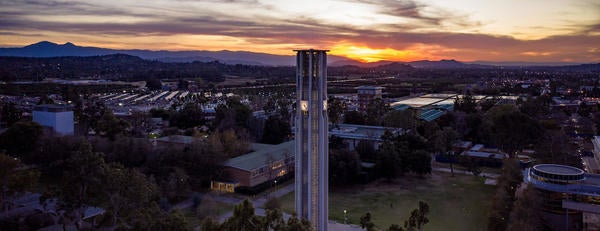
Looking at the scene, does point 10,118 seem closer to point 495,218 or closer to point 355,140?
point 355,140

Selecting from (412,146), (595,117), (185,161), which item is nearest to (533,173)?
(412,146)

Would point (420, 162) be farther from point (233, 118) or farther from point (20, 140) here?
point (20, 140)

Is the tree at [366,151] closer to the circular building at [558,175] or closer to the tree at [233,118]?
the circular building at [558,175]

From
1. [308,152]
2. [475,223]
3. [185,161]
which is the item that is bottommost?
[475,223]

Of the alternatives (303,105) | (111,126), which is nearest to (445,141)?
(303,105)

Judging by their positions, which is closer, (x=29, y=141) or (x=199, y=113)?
(x=29, y=141)

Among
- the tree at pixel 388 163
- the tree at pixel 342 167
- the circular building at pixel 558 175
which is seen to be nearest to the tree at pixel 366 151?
the tree at pixel 388 163
